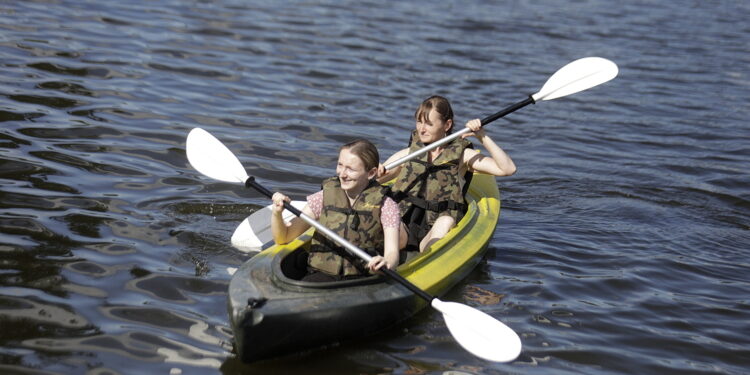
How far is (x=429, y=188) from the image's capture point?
5504mm

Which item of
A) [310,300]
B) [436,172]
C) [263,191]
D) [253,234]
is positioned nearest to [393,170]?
[436,172]

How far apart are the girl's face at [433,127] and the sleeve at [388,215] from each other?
103 cm

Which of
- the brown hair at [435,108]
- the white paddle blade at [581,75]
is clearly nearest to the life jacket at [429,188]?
the brown hair at [435,108]

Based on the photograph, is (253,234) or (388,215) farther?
(253,234)

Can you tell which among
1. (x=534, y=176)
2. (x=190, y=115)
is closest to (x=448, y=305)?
Result: (x=534, y=176)

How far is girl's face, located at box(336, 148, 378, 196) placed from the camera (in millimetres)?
4324

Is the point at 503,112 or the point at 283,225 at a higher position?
the point at 503,112

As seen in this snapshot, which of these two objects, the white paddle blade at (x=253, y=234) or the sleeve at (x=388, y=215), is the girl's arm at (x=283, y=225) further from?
the white paddle blade at (x=253, y=234)

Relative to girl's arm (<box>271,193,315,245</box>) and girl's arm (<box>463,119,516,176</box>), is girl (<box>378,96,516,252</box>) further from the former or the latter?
girl's arm (<box>271,193,315,245</box>)

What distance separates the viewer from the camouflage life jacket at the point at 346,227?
14.5 feet

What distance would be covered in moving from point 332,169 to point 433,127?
2154mm

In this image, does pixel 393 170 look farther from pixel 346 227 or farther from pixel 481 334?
pixel 481 334

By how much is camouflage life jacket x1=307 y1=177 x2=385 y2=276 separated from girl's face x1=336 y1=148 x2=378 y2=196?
0.05m

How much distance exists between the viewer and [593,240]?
6.18 meters
